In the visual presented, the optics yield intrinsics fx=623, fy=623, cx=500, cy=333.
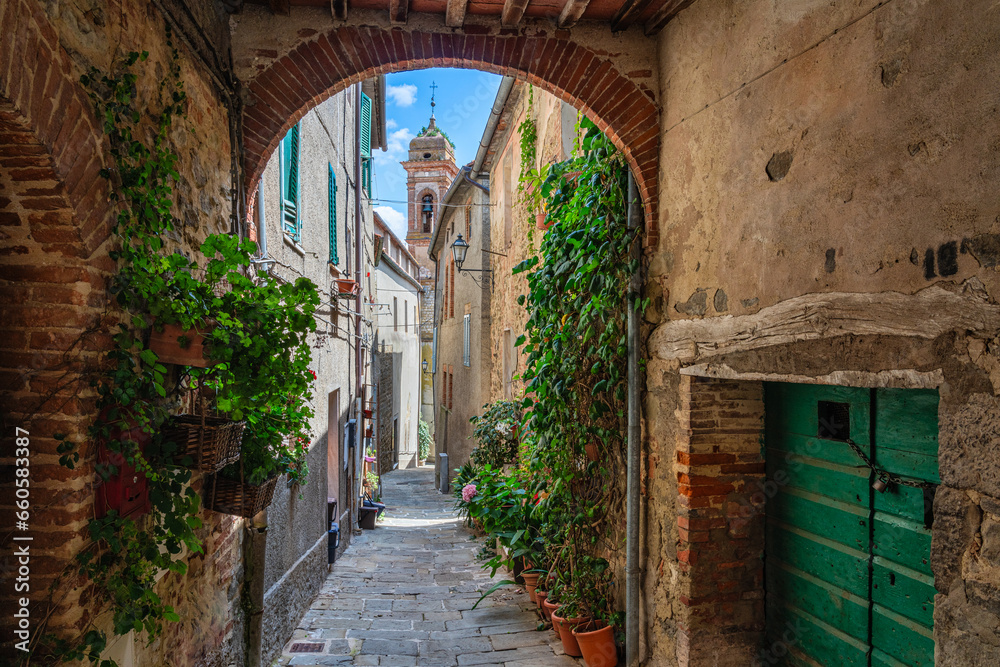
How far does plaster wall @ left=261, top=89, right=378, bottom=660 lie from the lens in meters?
5.04

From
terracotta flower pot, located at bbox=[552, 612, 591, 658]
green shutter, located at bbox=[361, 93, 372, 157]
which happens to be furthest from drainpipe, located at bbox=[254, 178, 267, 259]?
green shutter, located at bbox=[361, 93, 372, 157]

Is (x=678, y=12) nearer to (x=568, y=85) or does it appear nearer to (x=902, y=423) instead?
(x=568, y=85)

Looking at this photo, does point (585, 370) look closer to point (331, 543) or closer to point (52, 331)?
point (52, 331)

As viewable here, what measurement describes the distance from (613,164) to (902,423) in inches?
99.1

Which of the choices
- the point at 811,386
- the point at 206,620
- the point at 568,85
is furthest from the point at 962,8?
the point at 206,620

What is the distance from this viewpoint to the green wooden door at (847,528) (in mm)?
2477

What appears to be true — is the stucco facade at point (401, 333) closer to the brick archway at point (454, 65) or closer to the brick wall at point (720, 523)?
the brick archway at point (454, 65)

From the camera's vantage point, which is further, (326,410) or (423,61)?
(326,410)

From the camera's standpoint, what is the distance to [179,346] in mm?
2402

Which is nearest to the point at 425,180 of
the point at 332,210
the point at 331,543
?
the point at 332,210

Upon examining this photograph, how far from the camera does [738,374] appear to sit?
3.11m

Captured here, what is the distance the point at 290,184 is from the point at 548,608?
4284mm

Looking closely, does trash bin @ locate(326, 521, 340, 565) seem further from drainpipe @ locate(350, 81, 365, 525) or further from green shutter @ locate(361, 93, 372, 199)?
green shutter @ locate(361, 93, 372, 199)

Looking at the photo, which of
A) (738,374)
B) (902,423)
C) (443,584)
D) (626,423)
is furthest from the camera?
(443,584)
